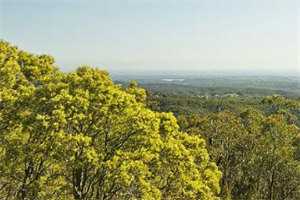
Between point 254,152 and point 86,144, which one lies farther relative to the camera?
point 254,152

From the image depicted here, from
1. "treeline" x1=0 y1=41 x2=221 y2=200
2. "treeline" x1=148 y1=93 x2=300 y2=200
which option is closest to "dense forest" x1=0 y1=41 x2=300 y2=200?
"treeline" x1=0 y1=41 x2=221 y2=200

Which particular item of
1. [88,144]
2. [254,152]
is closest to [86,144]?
[88,144]

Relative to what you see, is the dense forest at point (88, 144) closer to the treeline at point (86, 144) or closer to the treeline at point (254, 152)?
the treeline at point (86, 144)

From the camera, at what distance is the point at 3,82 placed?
76.3 feet

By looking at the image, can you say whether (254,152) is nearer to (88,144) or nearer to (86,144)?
(88,144)

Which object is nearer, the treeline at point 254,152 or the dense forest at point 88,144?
the dense forest at point 88,144

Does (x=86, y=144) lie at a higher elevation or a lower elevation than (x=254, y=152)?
higher

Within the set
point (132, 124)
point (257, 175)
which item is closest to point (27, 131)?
point (132, 124)

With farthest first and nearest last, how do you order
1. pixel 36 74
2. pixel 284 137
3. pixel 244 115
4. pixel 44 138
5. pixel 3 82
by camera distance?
pixel 244 115
pixel 284 137
pixel 36 74
pixel 3 82
pixel 44 138

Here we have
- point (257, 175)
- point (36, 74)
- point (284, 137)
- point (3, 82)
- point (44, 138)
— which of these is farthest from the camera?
point (257, 175)

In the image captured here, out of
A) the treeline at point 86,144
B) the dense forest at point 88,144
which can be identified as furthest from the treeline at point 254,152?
the treeline at point 86,144

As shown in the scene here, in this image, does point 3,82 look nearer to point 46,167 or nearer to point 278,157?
point 46,167

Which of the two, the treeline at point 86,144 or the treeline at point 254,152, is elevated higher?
the treeline at point 86,144

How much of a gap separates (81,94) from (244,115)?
48.0 metres
